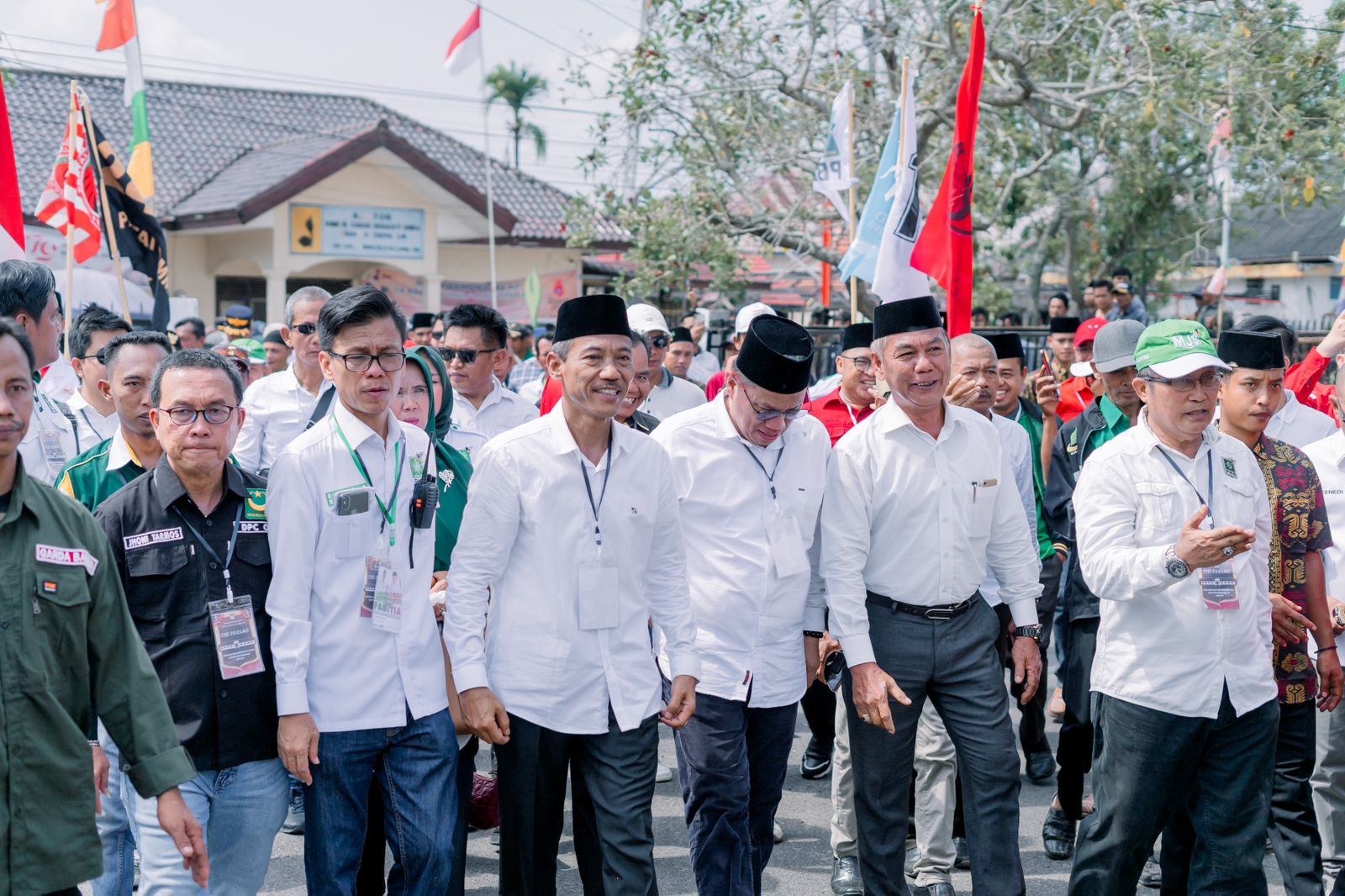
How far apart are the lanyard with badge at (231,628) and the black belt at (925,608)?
208 cm

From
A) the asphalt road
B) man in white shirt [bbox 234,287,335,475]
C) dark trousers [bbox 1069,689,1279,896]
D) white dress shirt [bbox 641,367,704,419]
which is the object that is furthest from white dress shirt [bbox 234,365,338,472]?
dark trousers [bbox 1069,689,1279,896]

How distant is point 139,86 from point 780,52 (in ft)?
20.1

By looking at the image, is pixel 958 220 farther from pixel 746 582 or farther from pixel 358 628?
pixel 358 628

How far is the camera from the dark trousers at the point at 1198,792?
13.8ft

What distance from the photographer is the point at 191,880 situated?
11.5 ft

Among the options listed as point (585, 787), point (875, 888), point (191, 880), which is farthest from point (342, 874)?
point (875, 888)

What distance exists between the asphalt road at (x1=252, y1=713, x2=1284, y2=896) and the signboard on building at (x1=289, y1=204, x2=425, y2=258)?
1678 centimetres

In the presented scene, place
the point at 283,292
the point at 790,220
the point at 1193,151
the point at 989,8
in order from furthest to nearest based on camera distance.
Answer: the point at 283,292, the point at 1193,151, the point at 790,220, the point at 989,8

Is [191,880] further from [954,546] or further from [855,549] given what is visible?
[954,546]

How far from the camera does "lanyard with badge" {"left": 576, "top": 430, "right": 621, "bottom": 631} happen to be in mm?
4020

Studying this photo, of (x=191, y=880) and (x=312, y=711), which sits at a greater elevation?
(x=312, y=711)

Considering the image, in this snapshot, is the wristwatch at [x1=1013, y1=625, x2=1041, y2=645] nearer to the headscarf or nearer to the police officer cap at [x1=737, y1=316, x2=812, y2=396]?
the police officer cap at [x1=737, y1=316, x2=812, y2=396]

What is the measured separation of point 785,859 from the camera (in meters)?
5.65

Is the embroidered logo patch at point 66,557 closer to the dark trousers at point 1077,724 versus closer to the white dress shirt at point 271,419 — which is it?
the white dress shirt at point 271,419
